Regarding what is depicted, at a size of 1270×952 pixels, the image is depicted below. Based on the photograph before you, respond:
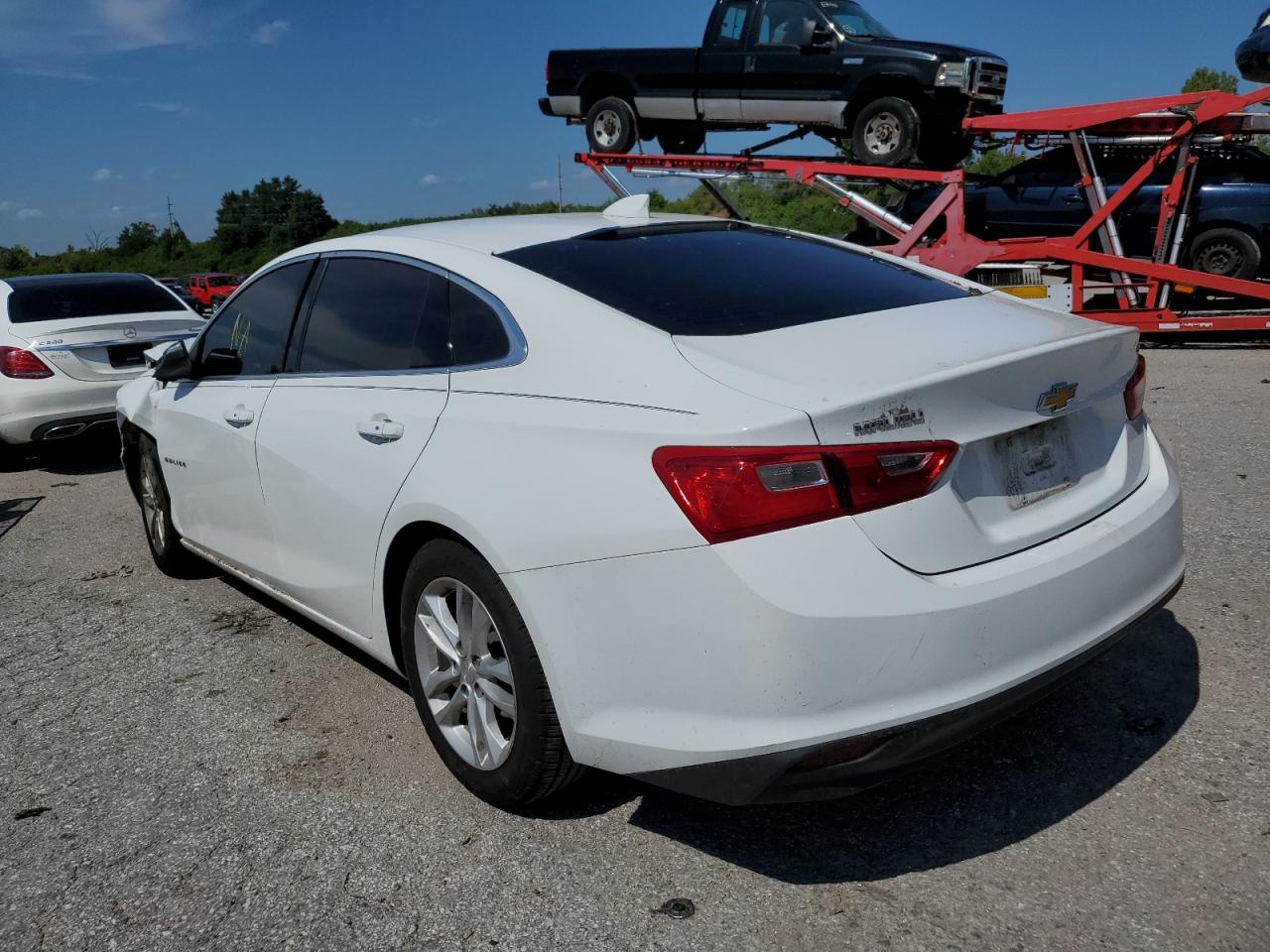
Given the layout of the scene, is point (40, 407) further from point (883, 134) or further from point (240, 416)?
point (883, 134)

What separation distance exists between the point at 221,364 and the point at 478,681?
2.04m

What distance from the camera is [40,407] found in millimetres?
7805

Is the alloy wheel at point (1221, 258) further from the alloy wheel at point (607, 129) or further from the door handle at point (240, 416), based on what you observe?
the door handle at point (240, 416)

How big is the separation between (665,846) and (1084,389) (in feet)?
5.10

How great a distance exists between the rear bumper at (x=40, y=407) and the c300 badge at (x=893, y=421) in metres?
7.30

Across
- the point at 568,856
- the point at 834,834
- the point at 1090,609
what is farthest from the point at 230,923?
the point at 1090,609

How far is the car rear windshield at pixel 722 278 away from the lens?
2746 mm

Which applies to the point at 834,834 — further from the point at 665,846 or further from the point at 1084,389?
the point at 1084,389

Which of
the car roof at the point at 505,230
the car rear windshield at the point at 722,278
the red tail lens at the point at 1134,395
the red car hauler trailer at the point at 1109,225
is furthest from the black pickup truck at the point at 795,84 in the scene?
the red tail lens at the point at 1134,395

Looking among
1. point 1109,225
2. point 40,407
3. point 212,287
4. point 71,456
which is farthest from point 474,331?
point 212,287

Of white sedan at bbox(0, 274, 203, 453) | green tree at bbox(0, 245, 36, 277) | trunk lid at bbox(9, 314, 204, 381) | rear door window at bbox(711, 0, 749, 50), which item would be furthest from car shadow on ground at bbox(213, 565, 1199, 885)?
green tree at bbox(0, 245, 36, 277)

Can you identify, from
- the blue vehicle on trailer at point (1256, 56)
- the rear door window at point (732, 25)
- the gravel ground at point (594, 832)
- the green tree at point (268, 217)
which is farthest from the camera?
the green tree at point (268, 217)

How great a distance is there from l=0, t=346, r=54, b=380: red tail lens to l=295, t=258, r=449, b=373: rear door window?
5.20 m

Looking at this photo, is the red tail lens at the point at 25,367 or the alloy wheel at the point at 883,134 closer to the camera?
the red tail lens at the point at 25,367
